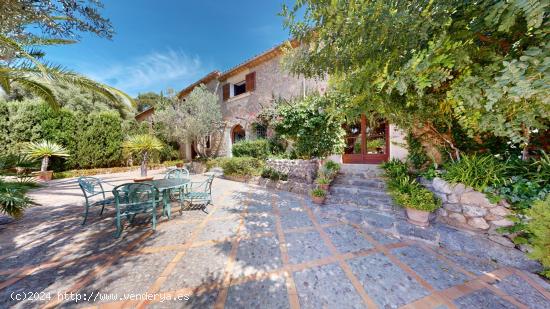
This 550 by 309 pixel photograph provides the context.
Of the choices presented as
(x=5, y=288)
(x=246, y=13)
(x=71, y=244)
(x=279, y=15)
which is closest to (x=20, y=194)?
(x=71, y=244)

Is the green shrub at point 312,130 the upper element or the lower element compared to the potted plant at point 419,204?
upper

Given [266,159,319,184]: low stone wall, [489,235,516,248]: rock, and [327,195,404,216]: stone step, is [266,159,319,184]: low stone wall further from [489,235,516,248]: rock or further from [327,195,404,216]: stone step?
[489,235,516,248]: rock

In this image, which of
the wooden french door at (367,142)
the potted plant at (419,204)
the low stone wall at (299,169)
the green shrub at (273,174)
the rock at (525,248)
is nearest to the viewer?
the rock at (525,248)

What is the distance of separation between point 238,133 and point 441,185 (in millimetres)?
9825

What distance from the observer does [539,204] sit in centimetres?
199

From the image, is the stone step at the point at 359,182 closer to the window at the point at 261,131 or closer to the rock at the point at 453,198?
the rock at the point at 453,198

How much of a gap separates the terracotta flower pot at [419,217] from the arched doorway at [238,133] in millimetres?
9086

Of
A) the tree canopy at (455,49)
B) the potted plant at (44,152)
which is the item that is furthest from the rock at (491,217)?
the potted plant at (44,152)

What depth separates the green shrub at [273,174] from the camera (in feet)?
22.2

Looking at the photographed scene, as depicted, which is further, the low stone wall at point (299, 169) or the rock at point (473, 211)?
the low stone wall at point (299, 169)

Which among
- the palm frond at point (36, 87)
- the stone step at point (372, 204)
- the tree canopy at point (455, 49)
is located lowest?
the stone step at point (372, 204)

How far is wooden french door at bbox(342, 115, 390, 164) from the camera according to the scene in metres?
6.54

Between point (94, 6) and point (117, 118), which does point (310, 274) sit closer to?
point (94, 6)

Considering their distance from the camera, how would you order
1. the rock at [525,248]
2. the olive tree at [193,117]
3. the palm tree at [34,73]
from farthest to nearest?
1. the olive tree at [193,117]
2. the palm tree at [34,73]
3. the rock at [525,248]
